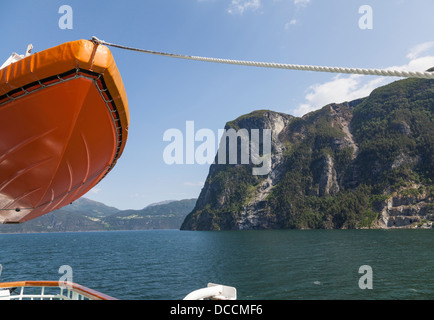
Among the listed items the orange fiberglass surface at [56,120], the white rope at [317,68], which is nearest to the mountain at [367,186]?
the white rope at [317,68]

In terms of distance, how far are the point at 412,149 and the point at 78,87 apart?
7914 inches

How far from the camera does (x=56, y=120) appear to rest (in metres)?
6.70

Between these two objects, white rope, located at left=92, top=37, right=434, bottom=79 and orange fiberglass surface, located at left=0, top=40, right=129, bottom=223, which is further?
orange fiberglass surface, located at left=0, top=40, right=129, bottom=223

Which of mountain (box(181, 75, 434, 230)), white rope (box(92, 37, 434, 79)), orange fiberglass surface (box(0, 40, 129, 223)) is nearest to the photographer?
→ white rope (box(92, 37, 434, 79))

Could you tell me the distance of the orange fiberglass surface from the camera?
5855mm

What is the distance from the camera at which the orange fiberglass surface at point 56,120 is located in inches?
231

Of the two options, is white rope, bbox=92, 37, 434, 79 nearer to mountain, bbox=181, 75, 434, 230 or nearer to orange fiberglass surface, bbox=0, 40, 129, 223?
orange fiberglass surface, bbox=0, 40, 129, 223

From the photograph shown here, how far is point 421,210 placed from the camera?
129875 mm

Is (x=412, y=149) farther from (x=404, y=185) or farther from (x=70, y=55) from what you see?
(x=70, y=55)

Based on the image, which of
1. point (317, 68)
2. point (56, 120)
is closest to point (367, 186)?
point (317, 68)

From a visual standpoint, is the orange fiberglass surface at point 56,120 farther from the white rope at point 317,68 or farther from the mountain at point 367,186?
the mountain at point 367,186

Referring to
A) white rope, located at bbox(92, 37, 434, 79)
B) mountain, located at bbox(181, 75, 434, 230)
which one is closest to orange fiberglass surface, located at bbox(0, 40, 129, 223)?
white rope, located at bbox(92, 37, 434, 79)

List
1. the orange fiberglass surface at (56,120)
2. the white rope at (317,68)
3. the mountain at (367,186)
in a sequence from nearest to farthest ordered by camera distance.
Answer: the white rope at (317,68), the orange fiberglass surface at (56,120), the mountain at (367,186)
